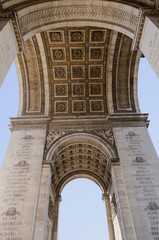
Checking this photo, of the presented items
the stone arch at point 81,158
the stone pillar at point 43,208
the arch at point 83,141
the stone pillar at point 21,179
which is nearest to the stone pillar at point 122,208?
the stone arch at point 81,158

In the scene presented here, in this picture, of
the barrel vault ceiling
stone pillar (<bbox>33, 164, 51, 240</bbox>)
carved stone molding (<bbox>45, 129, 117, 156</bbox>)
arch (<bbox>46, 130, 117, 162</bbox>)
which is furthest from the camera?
the barrel vault ceiling

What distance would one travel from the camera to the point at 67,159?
1470cm

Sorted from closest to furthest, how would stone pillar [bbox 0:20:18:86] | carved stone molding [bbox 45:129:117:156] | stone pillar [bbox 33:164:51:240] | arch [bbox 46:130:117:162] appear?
stone pillar [bbox 0:20:18:86] < stone pillar [bbox 33:164:51:240] < arch [bbox 46:130:117:162] < carved stone molding [bbox 45:129:117:156]

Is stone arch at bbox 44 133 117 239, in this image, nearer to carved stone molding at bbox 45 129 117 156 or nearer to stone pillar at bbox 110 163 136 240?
carved stone molding at bbox 45 129 117 156

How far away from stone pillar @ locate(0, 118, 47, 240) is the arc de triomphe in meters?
0.05

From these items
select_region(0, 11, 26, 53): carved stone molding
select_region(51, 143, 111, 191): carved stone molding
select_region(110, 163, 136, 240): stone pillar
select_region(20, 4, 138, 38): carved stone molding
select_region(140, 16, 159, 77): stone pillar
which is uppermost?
select_region(20, 4, 138, 38): carved stone molding

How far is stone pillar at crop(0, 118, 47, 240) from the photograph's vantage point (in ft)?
27.6

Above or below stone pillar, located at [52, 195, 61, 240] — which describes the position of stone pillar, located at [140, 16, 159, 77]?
above

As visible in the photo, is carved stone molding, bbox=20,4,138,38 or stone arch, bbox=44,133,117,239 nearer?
carved stone molding, bbox=20,4,138,38

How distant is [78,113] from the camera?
14852 millimetres

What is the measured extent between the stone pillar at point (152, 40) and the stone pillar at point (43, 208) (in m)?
7.94

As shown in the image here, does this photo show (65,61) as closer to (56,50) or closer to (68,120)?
(56,50)

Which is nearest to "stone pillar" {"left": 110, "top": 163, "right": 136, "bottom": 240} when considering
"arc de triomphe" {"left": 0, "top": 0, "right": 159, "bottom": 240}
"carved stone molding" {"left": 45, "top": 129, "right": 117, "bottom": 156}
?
"arc de triomphe" {"left": 0, "top": 0, "right": 159, "bottom": 240}

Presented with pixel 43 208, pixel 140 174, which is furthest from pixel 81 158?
pixel 43 208
